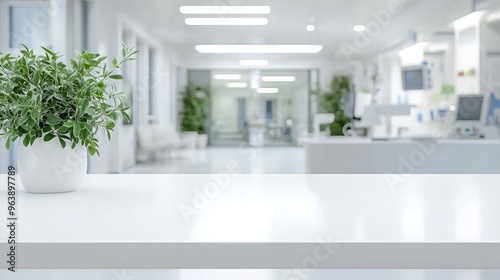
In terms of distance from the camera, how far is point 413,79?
5.38m

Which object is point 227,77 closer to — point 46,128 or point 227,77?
point 227,77

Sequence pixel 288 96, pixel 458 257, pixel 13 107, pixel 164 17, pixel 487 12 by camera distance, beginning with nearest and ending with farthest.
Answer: pixel 458 257, pixel 13 107, pixel 487 12, pixel 164 17, pixel 288 96

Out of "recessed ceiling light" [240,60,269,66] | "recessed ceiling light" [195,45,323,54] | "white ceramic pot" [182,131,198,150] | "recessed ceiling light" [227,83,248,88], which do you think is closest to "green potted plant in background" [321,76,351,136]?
"recessed ceiling light" [195,45,323,54]

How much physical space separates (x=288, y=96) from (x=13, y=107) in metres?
16.7

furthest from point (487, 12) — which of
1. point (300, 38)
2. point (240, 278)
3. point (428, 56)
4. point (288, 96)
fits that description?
point (288, 96)

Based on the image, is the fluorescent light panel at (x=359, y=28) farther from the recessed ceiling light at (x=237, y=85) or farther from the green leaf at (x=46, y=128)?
the green leaf at (x=46, y=128)

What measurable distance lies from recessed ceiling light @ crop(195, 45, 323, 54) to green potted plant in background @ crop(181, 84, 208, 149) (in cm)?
207

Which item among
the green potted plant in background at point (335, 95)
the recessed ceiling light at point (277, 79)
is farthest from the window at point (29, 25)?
the recessed ceiling light at point (277, 79)

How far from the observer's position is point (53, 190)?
53.4 inches

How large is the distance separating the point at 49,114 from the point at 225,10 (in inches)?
311

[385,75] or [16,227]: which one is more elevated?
[385,75]

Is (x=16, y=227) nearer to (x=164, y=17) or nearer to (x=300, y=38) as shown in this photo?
(x=164, y=17)

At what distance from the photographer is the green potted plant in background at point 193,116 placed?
1560 cm

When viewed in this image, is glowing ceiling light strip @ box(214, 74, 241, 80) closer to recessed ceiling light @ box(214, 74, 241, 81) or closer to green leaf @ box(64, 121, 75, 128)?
recessed ceiling light @ box(214, 74, 241, 81)
